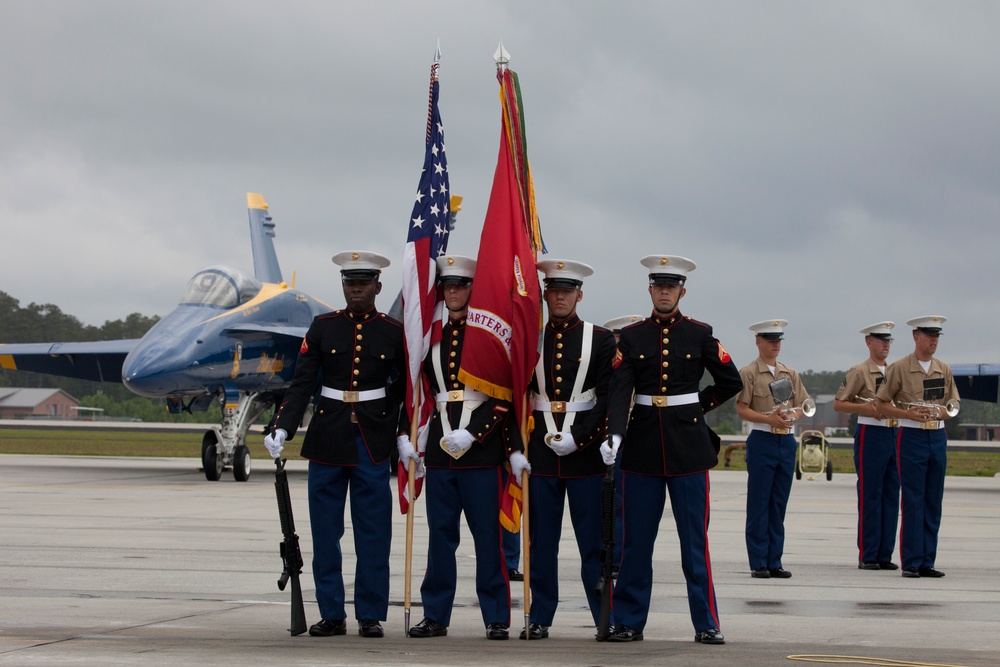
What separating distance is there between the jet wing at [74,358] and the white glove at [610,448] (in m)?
22.7

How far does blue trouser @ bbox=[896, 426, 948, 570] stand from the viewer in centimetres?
955

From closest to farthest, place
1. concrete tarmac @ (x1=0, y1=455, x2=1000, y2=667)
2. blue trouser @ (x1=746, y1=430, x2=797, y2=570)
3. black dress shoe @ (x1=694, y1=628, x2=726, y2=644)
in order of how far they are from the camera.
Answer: concrete tarmac @ (x1=0, y1=455, x2=1000, y2=667), black dress shoe @ (x1=694, y1=628, x2=726, y2=644), blue trouser @ (x1=746, y1=430, x2=797, y2=570)

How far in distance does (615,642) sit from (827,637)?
107 centimetres

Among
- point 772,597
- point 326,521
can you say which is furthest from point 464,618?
point 772,597

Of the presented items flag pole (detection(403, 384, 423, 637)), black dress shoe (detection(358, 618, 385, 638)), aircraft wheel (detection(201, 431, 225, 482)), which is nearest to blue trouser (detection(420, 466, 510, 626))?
flag pole (detection(403, 384, 423, 637))

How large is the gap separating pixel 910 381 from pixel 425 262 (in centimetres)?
469

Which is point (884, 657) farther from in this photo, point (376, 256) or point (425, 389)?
point (376, 256)

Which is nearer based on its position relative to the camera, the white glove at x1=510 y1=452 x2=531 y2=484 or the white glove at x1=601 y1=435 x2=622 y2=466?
the white glove at x1=601 y1=435 x2=622 y2=466

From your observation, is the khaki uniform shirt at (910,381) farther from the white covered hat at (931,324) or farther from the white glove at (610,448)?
the white glove at (610,448)

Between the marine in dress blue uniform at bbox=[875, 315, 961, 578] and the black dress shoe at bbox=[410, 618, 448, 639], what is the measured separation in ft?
15.3

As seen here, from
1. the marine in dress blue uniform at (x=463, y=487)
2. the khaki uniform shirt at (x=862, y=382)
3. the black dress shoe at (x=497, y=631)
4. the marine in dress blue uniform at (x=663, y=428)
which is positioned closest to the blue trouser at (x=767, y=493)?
the khaki uniform shirt at (x=862, y=382)

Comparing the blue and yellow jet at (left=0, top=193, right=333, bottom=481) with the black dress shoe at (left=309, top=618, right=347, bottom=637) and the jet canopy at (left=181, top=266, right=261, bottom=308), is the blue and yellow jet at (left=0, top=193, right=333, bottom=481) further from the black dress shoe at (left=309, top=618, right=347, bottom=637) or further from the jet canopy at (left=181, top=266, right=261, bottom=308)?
the black dress shoe at (left=309, top=618, right=347, bottom=637)

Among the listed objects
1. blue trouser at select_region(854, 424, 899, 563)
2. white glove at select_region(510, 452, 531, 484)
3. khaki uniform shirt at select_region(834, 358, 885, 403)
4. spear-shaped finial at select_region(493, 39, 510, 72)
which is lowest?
blue trouser at select_region(854, 424, 899, 563)

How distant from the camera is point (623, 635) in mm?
6195
